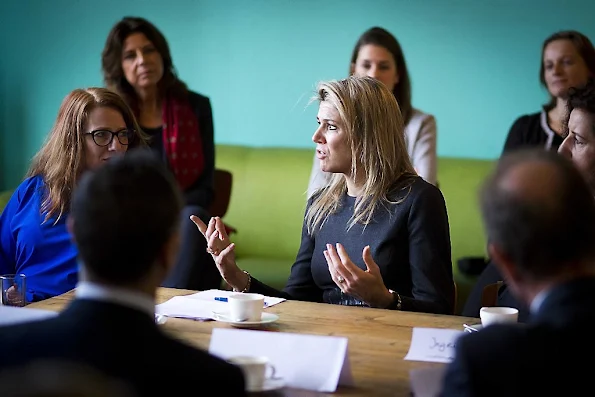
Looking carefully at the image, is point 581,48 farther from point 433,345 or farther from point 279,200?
point 433,345

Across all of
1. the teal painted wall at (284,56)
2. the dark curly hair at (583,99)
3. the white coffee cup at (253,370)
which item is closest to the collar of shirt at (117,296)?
the white coffee cup at (253,370)

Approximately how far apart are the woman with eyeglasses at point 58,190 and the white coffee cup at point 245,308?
78cm

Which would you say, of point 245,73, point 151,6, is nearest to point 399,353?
point 245,73

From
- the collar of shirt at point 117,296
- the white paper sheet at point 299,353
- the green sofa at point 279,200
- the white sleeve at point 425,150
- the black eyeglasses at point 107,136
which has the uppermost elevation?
the black eyeglasses at point 107,136

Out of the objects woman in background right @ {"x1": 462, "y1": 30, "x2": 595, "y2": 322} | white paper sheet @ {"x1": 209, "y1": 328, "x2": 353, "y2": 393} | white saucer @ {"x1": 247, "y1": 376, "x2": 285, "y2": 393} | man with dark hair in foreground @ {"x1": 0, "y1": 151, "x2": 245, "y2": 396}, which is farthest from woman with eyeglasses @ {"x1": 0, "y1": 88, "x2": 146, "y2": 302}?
woman in background right @ {"x1": 462, "y1": 30, "x2": 595, "y2": 322}

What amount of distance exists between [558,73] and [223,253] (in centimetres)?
217

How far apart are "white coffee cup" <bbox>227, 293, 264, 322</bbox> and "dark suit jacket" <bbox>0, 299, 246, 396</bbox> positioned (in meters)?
0.82

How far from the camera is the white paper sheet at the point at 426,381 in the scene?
1615 mm

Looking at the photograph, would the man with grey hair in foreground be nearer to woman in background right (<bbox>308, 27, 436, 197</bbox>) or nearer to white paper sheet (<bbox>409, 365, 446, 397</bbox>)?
white paper sheet (<bbox>409, 365, 446, 397</bbox>)

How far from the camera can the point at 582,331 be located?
1230 mm

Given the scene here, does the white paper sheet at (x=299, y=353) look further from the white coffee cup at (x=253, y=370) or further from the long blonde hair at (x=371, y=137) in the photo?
the long blonde hair at (x=371, y=137)

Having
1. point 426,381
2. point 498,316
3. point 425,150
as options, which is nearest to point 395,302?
→ point 498,316

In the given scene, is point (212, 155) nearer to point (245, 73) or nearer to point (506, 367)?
point (245, 73)

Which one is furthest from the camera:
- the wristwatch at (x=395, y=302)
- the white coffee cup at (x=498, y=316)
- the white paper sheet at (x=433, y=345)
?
the wristwatch at (x=395, y=302)
